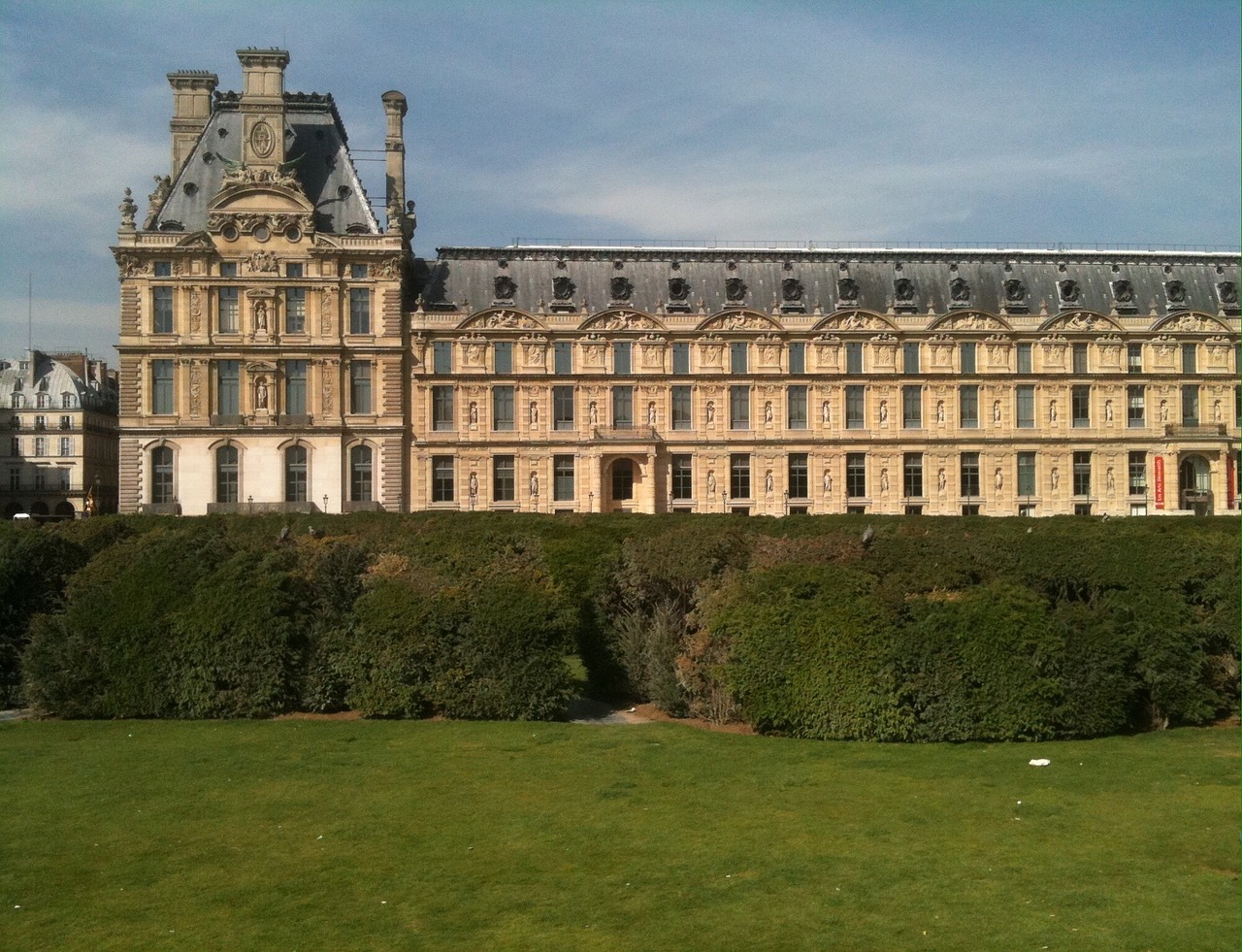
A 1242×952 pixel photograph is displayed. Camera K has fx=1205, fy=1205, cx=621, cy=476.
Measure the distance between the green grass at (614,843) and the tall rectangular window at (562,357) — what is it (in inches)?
1848

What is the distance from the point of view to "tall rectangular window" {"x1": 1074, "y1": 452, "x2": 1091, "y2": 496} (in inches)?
2741

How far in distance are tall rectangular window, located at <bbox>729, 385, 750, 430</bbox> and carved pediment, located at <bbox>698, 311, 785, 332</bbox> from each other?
11.1 ft

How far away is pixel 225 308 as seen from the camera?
64.6 metres

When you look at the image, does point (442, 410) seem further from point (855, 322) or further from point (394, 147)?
point (855, 322)

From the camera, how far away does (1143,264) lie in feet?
238

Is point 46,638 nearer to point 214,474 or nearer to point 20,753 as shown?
point 20,753

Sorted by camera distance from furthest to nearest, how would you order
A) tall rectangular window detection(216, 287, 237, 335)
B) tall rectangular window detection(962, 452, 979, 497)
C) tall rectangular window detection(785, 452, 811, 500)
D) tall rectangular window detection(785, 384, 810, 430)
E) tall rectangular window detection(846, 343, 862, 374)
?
tall rectangular window detection(962, 452, 979, 497) → tall rectangular window detection(846, 343, 862, 374) → tall rectangular window detection(785, 384, 810, 430) → tall rectangular window detection(785, 452, 811, 500) → tall rectangular window detection(216, 287, 237, 335)

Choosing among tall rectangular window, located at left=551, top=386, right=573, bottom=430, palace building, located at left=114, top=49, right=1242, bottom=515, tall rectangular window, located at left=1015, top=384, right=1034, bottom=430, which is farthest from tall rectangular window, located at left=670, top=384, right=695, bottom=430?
tall rectangular window, located at left=1015, top=384, right=1034, bottom=430

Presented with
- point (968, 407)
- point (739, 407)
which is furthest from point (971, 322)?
point (739, 407)

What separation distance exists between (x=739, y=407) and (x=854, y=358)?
7.17 metres

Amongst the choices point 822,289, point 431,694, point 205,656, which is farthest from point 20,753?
point 822,289

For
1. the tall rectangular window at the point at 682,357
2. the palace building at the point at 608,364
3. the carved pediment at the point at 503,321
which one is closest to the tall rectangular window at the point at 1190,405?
the palace building at the point at 608,364

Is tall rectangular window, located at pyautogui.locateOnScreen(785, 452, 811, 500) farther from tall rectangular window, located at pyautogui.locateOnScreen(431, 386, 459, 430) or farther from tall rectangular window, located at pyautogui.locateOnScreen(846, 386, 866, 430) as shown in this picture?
tall rectangular window, located at pyautogui.locateOnScreen(431, 386, 459, 430)

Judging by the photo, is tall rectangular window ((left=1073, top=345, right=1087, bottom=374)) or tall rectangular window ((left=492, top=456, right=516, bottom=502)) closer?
tall rectangular window ((left=492, top=456, right=516, bottom=502))
